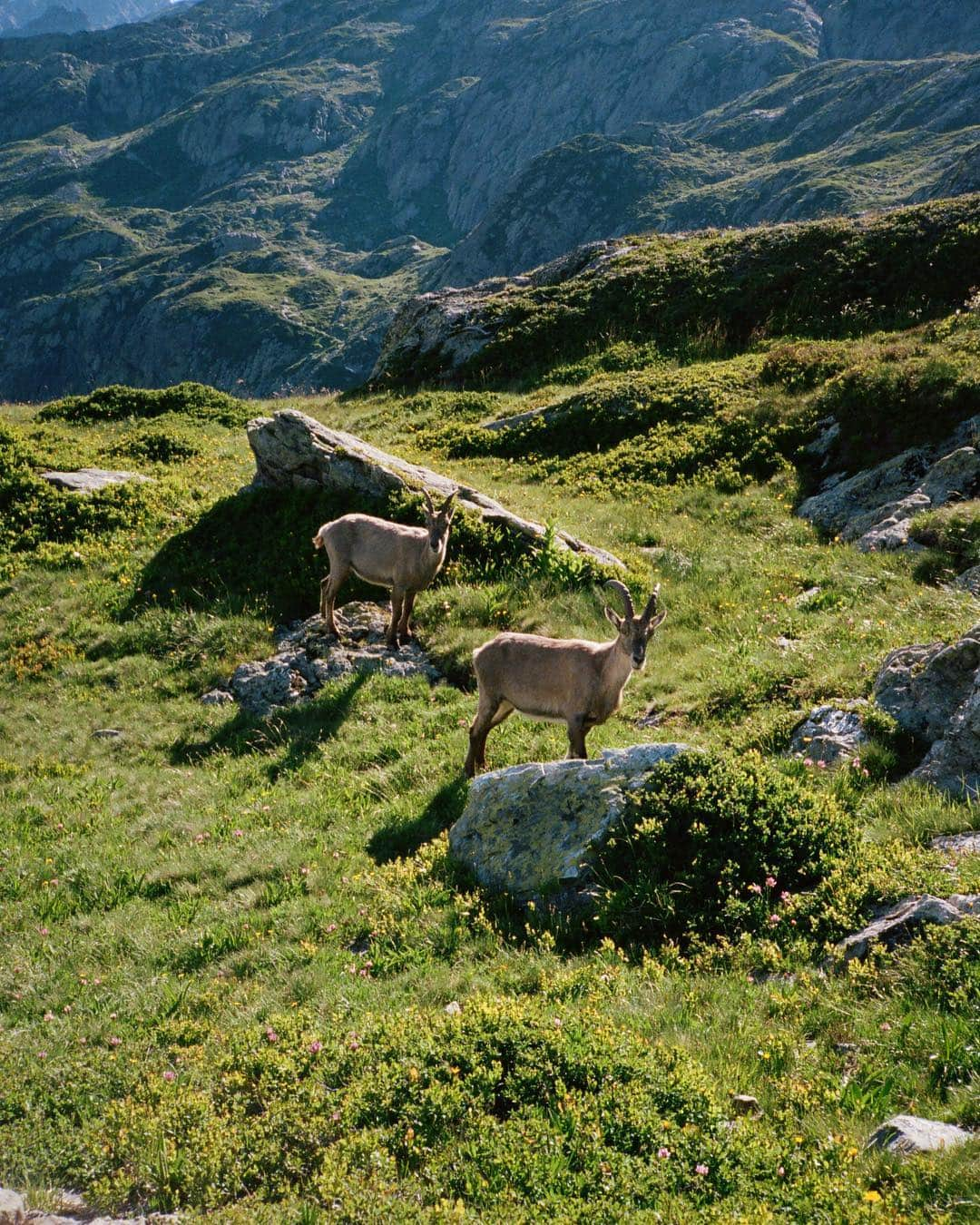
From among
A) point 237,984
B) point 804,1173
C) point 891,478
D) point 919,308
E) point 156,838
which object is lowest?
point 156,838

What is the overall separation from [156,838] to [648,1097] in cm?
845

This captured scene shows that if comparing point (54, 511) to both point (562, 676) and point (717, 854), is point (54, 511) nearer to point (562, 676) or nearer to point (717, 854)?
point (562, 676)

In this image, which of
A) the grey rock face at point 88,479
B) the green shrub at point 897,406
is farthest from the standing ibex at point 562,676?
the grey rock face at point 88,479

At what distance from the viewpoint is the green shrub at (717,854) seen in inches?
302

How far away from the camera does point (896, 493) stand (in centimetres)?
1925

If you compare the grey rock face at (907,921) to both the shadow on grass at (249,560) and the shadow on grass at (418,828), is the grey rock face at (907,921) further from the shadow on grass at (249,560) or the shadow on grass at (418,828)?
the shadow on grass at (249,560)

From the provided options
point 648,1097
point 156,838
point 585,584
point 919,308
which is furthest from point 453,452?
point 648,1097

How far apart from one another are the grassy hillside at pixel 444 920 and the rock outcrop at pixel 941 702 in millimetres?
390

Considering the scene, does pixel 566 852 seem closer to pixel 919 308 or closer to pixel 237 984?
pixel 237 984

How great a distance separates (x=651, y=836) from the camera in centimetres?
830

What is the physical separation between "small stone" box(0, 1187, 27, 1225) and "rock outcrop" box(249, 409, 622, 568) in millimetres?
15435

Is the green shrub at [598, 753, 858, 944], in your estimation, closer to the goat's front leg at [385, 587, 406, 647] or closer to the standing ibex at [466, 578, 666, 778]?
the standing ibex at [466, 578, 666, 778]

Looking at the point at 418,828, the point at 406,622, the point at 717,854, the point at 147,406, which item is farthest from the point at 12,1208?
the point at 147,406

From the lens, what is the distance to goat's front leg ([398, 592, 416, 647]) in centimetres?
1648
